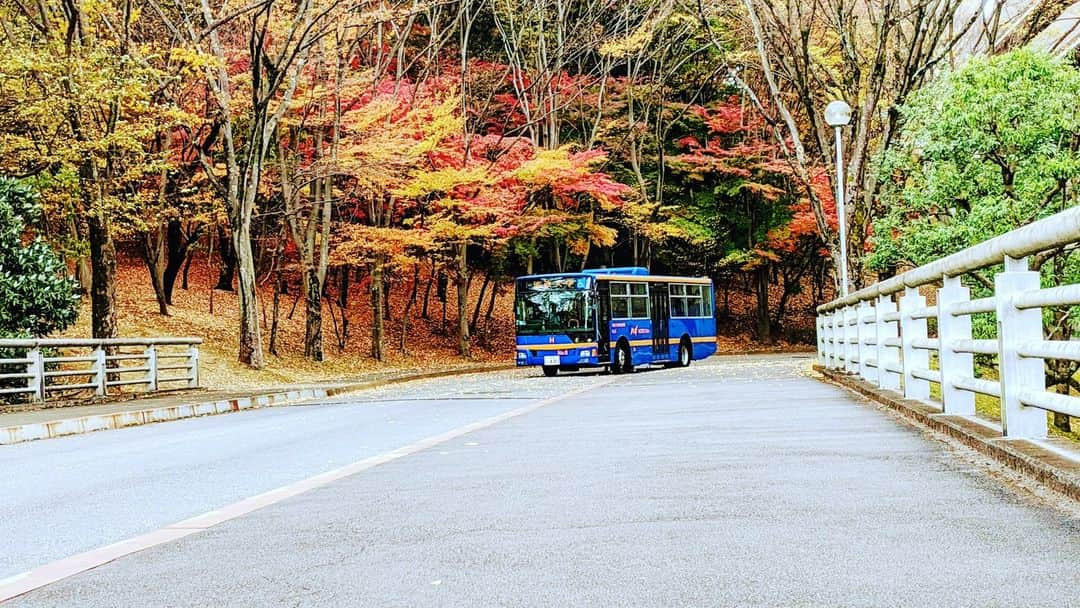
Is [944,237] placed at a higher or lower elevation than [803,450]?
higher

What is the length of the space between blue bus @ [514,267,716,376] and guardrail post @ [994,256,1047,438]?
24.0m

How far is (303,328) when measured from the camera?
40812mm

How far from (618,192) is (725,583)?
3278cm

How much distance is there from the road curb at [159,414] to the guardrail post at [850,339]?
1007 cm

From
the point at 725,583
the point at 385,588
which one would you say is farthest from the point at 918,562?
the point at 385,588

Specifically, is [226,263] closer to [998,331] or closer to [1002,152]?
[1002,152]

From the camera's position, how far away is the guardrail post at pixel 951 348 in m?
8.88

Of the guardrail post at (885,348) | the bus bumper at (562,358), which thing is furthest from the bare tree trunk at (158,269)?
the guardrail post at (885,348)

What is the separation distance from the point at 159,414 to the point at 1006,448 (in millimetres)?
14438

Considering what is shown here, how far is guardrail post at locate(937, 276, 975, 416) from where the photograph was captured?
349 inches

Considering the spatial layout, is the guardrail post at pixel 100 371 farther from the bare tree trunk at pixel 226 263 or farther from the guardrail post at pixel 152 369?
the bare tree trunk at pixel 226 263

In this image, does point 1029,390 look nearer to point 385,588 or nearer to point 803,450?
point 803,450

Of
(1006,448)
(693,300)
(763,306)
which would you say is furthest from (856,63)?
(763,306)

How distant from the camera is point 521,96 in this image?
38.1m
